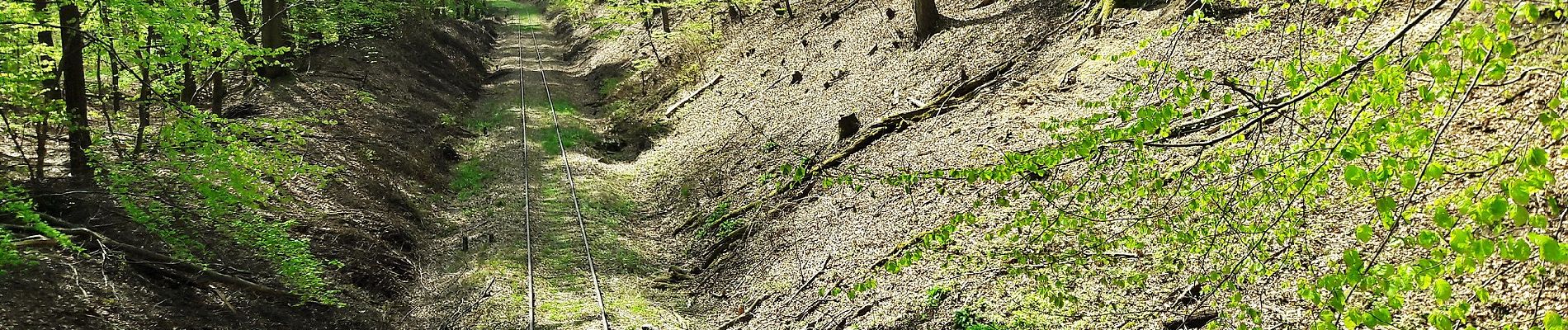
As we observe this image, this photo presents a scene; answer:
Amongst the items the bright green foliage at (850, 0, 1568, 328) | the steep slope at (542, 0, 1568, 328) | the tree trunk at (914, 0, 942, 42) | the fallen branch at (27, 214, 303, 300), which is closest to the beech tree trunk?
the steep slope at (542, 0, 1568, 328)

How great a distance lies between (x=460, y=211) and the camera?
1445cm

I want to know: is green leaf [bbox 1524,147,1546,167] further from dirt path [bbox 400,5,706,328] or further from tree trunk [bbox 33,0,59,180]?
tree trunk [bbox 33,0,59,180]

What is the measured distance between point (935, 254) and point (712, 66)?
1584cm

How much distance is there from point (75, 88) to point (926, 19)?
12017 mm

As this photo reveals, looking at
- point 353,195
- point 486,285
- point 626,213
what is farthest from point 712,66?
point 486,285

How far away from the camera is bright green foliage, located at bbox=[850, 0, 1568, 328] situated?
271 centimetres

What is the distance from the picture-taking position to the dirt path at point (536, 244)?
10.1 meters

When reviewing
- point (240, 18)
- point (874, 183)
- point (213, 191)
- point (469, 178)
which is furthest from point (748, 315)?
point (240, 18)

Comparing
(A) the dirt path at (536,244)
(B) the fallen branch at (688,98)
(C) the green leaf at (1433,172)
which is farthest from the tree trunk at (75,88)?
(B) the fallen branch at (688,98)

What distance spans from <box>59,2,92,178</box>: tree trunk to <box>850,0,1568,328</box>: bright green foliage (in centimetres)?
900

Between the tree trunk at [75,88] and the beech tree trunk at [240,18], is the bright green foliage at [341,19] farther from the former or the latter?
the tree trunk at [75,88]

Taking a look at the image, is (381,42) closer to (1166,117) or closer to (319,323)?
(319,323)

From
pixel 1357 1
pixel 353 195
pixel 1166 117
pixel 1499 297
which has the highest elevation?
pixel 1357 1

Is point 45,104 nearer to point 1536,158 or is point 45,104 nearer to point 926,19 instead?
point 1536,158
